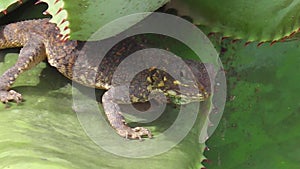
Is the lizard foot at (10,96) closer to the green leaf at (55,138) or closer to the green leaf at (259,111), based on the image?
the green leaf at (55,138)

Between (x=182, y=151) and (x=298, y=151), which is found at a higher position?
(x=182, y=151)

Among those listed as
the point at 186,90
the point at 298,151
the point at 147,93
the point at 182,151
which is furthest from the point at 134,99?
the point at 298,151

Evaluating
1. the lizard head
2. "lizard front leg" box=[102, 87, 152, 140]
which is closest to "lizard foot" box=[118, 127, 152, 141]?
"lizard front leg" box=[102, 87, 152, 140]

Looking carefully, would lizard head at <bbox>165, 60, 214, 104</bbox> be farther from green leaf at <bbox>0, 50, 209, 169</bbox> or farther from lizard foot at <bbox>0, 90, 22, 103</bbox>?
lizard foot at <bbox>0, 90, 22, 103</bbox>

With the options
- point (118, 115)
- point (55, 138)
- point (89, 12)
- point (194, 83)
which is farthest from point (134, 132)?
point (89, 12)

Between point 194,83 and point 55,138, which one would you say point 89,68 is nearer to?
point 194,83

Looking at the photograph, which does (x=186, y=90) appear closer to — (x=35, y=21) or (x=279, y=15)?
(x=279, y=15)
